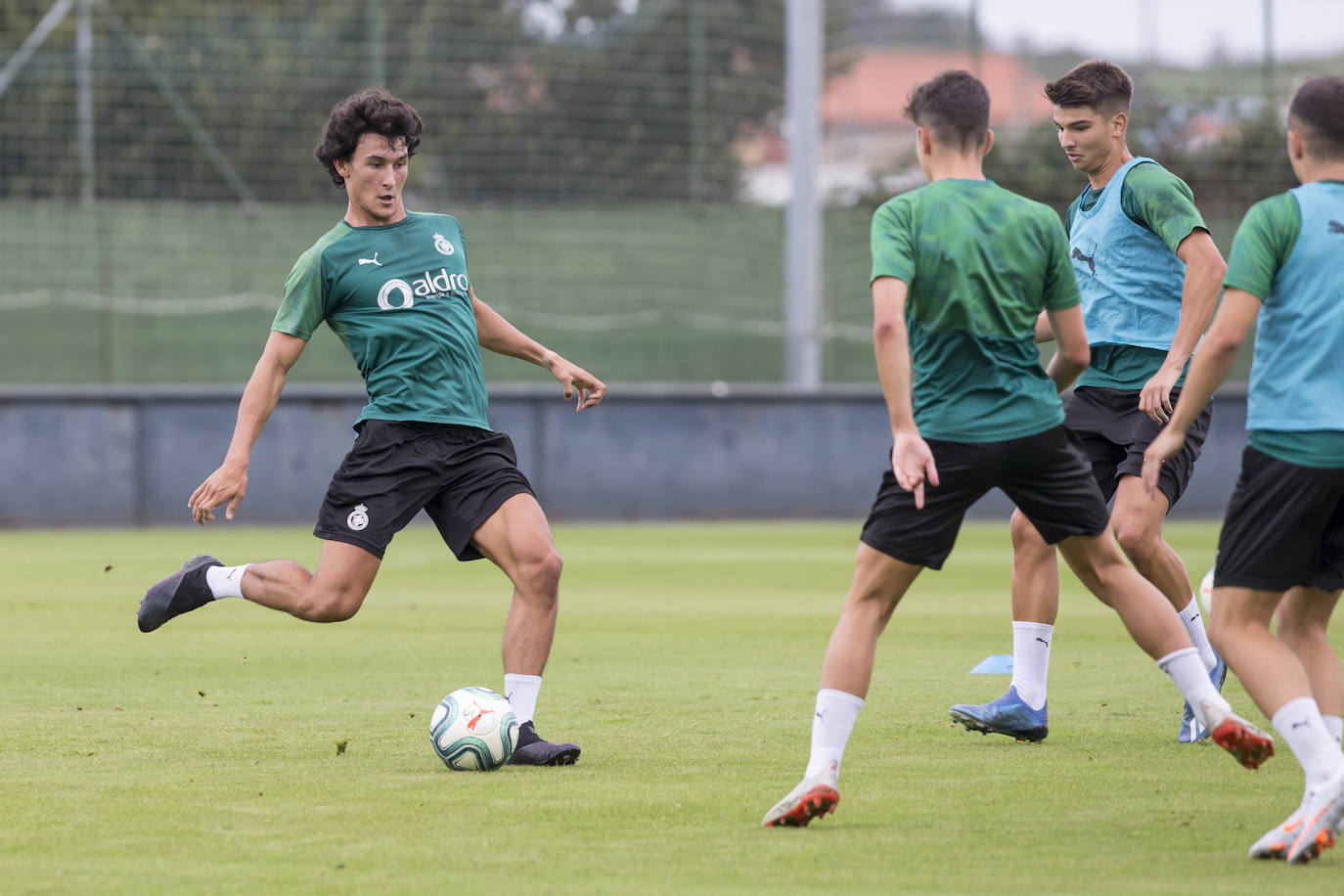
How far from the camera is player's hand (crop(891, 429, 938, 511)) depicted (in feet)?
16.5

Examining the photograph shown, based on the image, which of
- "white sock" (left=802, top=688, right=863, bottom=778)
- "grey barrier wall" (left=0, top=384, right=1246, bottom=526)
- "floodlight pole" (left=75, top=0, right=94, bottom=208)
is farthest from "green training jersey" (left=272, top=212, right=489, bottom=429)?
"floodlight pole" (left=75, top=0, right=94, bottom=208)

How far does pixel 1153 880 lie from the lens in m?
4.54

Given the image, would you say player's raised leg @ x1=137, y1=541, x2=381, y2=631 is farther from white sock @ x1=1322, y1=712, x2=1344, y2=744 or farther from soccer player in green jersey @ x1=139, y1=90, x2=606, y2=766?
white sock @ x1=1322, y1=712, x2=1344, y2=744

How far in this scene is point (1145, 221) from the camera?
696 centimetres

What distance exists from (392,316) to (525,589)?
1100 millimetres

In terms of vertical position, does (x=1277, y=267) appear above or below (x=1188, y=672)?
above

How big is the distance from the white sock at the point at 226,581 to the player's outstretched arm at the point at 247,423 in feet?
0.92

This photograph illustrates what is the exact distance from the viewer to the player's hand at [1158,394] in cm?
651

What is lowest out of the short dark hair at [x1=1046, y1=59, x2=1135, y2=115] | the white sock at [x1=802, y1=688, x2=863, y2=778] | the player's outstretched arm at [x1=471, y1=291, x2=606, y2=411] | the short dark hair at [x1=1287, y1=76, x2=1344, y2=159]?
the white sock at [x1=802, y1=688, x2=863, y2=778]

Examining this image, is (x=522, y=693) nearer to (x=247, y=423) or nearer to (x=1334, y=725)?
(x=247, y=423)

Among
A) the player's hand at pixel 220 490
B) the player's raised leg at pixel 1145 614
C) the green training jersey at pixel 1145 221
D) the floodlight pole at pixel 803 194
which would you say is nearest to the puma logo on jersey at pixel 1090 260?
the green training jersey at pixel 1145 221

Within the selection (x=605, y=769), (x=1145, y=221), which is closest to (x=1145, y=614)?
(x=605, y=769)

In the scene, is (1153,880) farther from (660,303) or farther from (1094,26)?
(1094,26)

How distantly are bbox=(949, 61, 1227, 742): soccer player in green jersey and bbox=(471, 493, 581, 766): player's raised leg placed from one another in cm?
157
